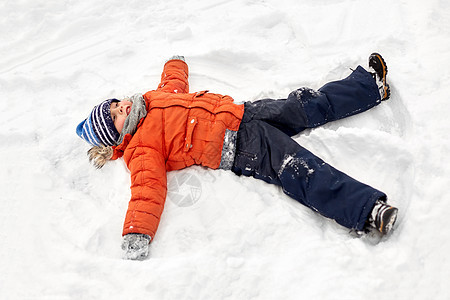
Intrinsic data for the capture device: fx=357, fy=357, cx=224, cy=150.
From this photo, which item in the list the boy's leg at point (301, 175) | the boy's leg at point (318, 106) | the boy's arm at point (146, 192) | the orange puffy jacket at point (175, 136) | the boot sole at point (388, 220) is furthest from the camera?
the boy's leg at point (318, 106)

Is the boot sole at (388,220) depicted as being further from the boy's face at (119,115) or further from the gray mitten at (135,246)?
the boy's face at (119,115)

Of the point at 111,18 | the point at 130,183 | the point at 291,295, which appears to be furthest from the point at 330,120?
the point at 111,18

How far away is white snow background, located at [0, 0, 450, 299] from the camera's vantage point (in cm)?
166

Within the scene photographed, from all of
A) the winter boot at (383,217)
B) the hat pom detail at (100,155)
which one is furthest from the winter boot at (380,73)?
the hat pom detail at (100,155)

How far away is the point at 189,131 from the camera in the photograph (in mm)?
2139

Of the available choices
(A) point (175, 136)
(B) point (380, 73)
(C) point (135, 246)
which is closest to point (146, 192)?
(C) point (135, 246)

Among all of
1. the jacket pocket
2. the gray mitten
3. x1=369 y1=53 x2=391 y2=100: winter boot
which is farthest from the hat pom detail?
x1=369 y1=53 x2=391 y2=100: winter boot

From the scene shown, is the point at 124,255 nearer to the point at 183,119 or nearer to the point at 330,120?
the point at 183,119

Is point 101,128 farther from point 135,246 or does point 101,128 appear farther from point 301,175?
point 301,175

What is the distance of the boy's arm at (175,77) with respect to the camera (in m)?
2.50

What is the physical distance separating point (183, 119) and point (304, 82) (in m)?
0.93

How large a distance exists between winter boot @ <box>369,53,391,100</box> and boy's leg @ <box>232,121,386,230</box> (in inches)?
26.9

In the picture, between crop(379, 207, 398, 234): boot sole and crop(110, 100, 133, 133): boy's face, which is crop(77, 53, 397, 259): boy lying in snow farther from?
crop(379, 207, 398, 234): boot sole

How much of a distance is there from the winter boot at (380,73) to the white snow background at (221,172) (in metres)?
0.07
